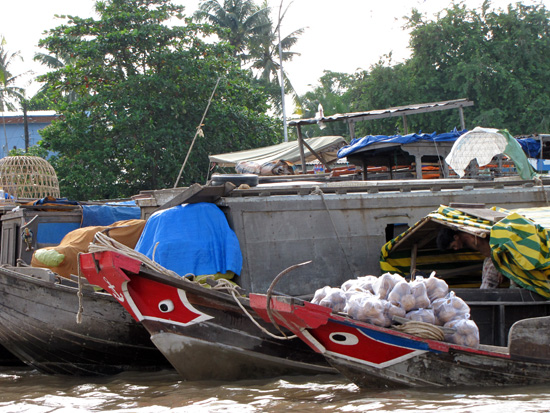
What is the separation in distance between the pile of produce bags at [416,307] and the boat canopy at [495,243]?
1.00 meters

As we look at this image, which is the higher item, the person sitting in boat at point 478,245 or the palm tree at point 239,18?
the palm tree at point 239,18

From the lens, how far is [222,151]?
20891mm

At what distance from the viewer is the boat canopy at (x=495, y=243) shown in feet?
19.5

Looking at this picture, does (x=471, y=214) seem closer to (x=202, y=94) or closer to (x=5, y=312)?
(x=5, y=312)

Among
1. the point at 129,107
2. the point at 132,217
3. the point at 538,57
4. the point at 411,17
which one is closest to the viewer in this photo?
the point at 132,217

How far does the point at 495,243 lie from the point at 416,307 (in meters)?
1.24

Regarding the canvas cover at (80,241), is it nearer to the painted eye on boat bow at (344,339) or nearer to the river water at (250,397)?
the river water at (250,397)

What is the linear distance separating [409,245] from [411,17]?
2026 cm

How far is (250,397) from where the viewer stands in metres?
5.48

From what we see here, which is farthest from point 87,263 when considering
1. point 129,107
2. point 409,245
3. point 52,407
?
point 129,107

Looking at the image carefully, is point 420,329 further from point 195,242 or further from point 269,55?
point 269,55

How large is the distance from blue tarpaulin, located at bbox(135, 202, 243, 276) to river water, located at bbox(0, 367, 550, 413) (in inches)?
48.9

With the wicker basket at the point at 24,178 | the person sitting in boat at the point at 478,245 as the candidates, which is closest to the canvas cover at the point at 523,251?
the person sitting in boat at the point at 478,245

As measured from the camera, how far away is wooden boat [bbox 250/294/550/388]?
5.10 metres
